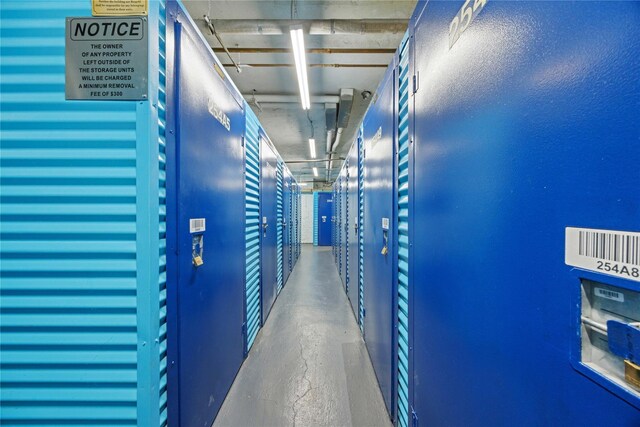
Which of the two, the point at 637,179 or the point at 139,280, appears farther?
the point at 139,280

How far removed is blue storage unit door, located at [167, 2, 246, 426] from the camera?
1187 millimetres

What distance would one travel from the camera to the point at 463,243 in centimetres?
89

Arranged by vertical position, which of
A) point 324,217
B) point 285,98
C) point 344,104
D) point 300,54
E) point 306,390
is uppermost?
point 285,98

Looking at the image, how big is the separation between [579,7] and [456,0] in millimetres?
559

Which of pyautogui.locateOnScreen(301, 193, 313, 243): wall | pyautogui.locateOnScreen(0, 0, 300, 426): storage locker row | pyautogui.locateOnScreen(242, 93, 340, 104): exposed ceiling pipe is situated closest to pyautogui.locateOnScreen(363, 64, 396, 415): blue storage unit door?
pyautogui.locateOnScreen(0, 0, 300, 426): storage locker row

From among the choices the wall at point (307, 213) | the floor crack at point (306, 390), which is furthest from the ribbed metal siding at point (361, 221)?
the wall at point (307, 213)

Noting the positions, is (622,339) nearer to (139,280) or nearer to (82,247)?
(139,280)

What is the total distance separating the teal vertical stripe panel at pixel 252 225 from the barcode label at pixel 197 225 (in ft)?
3.00

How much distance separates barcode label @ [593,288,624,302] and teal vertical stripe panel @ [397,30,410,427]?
3.00 feet

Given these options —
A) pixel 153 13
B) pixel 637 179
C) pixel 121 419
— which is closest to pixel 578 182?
pixel 637 179

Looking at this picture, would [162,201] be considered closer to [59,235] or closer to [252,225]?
[59,235]

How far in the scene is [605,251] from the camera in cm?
47

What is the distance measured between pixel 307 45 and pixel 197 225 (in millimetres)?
2915

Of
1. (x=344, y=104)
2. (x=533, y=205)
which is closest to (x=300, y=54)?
(x=344, y=104)
